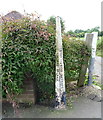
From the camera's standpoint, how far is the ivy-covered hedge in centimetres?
209

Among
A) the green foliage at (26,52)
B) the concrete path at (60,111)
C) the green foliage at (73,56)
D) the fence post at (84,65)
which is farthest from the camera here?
the fence post at (84,65)

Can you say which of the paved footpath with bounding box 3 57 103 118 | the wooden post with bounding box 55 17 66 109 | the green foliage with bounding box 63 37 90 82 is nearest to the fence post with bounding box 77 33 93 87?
the green foliage with bounding box 63 37 90 82

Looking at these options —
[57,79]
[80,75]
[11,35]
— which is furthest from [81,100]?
[11,35]

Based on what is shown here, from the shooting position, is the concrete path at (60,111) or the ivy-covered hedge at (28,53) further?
the concrete path at (60,111)

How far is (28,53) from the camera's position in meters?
2.14

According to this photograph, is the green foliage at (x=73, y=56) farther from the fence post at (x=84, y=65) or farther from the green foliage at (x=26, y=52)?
the green foliage at (x=26, y=52)

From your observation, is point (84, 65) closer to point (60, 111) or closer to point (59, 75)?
point (59, 75)

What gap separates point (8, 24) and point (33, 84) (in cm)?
115

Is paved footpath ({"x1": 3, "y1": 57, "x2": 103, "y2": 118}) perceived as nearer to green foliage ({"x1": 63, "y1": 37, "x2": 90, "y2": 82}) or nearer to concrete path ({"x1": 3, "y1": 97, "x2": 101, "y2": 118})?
concrete path ({"x1": 3, "y1": 97, "x2": 101, "y2": 118})

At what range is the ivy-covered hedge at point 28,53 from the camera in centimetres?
209

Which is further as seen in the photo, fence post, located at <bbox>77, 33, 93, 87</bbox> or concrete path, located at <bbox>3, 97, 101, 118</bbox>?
fence post, located at <bbox>77, 33, 93, 87</bbox>

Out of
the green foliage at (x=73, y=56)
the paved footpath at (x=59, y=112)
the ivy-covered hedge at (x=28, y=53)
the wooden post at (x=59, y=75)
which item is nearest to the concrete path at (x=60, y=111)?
the paved footpath at (x=59, y=112)

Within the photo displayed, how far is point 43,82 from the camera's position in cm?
244

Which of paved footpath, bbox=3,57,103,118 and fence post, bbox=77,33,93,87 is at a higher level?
fence post, bbox=77,33,93,87
